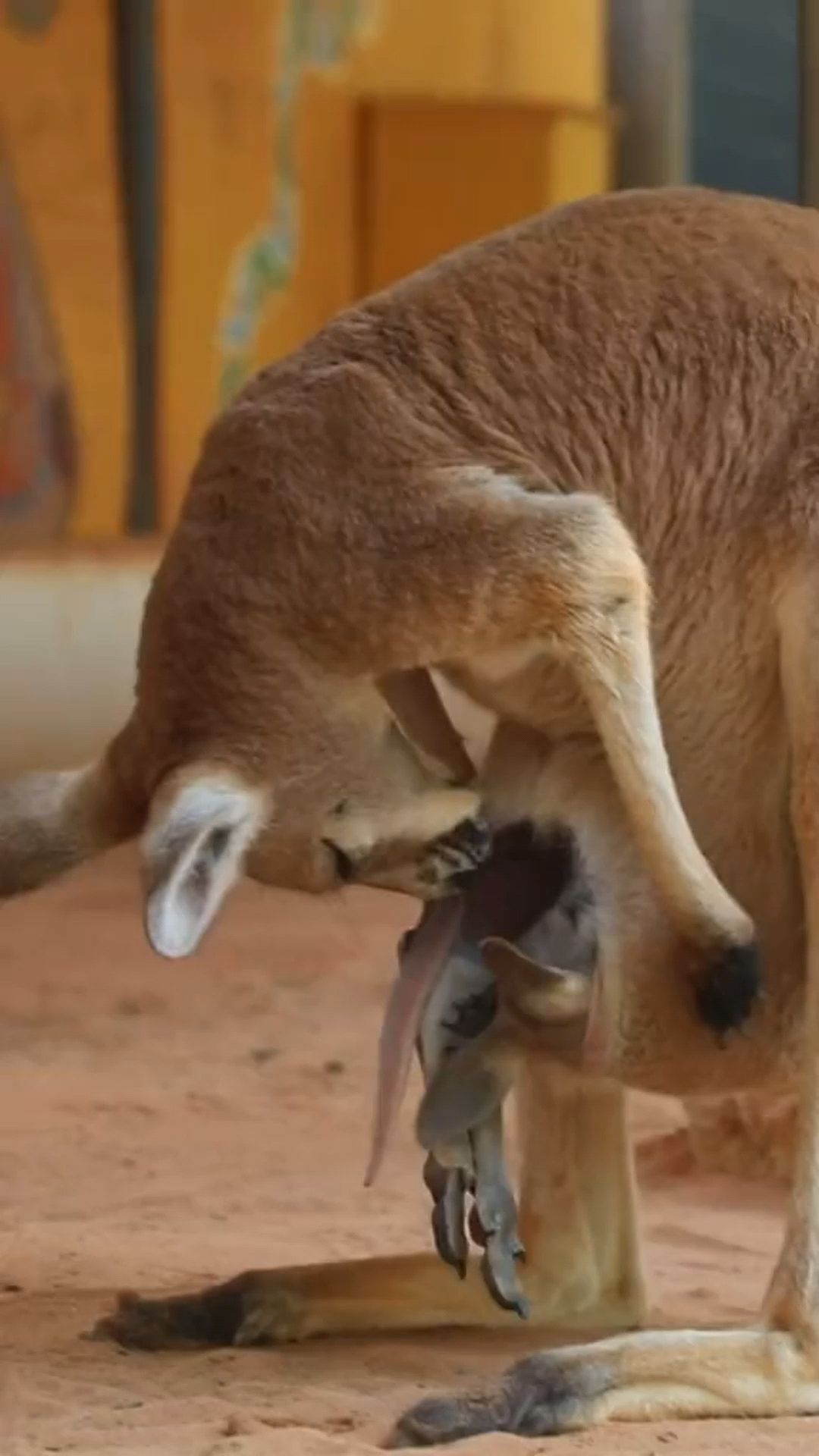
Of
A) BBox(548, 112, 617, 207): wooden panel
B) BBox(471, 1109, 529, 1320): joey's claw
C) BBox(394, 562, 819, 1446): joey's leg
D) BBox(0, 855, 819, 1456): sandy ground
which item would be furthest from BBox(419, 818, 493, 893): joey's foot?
BBox(548, 112, 617, 207): wooden panel

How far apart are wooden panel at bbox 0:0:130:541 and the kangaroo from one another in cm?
573

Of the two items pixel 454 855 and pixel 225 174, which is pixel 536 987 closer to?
pixel 454 855

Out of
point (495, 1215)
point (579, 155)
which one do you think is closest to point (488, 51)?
point (579, 155)

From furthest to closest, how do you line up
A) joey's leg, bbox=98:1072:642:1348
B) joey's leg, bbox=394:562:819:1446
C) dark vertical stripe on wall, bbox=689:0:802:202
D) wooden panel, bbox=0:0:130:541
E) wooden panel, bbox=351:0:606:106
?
dark vertical stripe on wall, bbox=689:0:802:202, wooden panel, bbox=351:0:606:106, wooden panel, bbox=0:0:130:541, joey's leg, bbox=98:1072:642:1348, joey's leg, bbox=394:562:819:1446

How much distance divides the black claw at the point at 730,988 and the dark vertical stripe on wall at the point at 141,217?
20.6ft

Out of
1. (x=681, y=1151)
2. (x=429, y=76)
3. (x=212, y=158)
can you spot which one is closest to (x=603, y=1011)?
(x=681, y=1151)

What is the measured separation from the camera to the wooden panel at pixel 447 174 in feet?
34.4

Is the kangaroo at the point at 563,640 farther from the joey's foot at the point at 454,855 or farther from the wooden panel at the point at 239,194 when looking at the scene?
the wooden panel at the point at 239,194

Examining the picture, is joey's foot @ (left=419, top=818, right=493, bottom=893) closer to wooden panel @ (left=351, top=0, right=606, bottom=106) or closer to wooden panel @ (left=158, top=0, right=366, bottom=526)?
wooden panel @ (left=158, top=0, right=366, bottom=526)

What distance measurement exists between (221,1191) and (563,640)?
1.92m

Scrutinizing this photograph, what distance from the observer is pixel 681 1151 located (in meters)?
5.61

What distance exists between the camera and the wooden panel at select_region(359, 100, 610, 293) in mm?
10484

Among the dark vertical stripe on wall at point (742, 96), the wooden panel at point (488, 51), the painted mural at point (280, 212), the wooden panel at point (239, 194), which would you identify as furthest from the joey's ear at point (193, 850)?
the dark vertical stripe on wall at point (742, 96)

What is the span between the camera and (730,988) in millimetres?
3814
